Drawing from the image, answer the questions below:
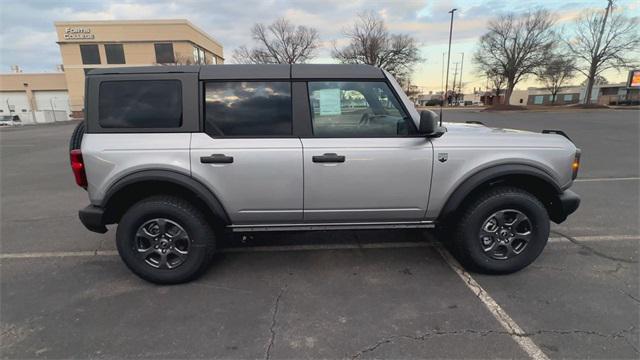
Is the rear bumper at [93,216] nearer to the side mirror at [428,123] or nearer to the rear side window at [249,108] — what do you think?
the rear side window at [249,108]

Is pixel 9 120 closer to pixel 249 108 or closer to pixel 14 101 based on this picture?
pixel 14 101

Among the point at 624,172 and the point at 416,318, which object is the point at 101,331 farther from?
the point at 624,172

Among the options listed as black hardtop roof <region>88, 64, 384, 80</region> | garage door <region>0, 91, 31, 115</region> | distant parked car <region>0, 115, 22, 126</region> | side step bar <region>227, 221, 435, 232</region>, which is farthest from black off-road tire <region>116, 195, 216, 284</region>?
garage door <region>0, 91, 31, 115</region>

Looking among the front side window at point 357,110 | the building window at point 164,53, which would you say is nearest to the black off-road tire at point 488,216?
the front side window at point 357,110

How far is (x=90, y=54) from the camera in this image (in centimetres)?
5041

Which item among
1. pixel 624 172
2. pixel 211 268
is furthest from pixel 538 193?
pixel 624 172

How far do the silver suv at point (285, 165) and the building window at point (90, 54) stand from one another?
2321 inches

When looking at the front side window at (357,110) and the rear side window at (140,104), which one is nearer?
the rear side window at (140,104)

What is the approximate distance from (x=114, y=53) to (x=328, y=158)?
59263 mm

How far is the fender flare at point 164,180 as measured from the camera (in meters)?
2.85

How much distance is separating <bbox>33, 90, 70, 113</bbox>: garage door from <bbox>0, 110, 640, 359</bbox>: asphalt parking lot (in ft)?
214

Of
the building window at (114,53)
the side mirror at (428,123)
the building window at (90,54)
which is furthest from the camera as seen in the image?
the building window at (114,53)

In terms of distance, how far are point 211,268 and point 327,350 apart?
63.6 inches

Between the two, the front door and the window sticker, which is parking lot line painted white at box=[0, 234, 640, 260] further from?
the window sticker
